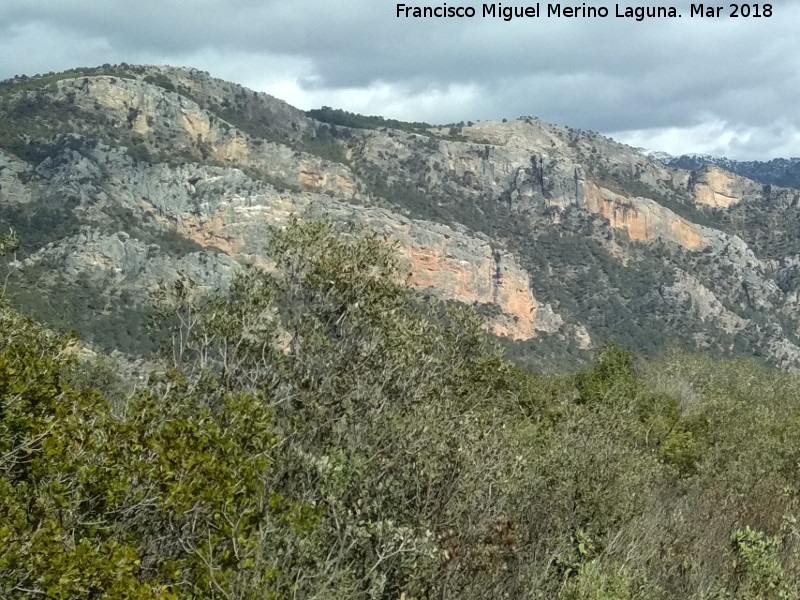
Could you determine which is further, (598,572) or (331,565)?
(598,572)

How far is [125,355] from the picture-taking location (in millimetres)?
84938

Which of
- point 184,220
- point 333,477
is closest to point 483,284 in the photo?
point 184,220

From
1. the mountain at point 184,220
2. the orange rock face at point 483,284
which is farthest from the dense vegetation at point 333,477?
the orange rock face at point 483,284

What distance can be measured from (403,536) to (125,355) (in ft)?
261

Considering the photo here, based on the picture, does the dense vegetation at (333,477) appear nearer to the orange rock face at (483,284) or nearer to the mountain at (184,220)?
the mountain at (184,220)

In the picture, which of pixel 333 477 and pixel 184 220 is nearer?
pixel 333 477

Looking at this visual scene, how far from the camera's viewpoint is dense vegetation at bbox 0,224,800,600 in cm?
841

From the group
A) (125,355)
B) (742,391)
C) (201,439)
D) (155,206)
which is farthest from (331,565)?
(155,206)

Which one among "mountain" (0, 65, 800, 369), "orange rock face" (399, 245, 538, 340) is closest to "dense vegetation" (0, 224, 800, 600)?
"mountain" (0, 65, 800, 369)

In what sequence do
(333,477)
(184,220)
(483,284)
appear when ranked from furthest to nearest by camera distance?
(483,284), (184,220), (333,477)

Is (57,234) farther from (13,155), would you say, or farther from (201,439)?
(201,439)

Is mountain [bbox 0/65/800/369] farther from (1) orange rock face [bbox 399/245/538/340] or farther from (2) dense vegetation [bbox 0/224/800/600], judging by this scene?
(2) dense vegetation [bbox 0/224/800/600]

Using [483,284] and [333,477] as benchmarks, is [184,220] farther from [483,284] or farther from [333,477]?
[333,477]

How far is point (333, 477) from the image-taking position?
12344 mm
